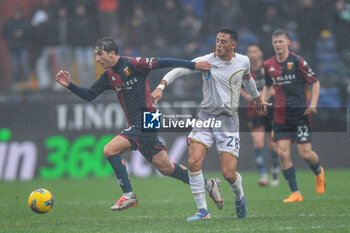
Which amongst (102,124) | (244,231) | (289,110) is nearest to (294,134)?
(289,110)

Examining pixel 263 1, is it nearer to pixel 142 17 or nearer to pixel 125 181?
pixel 142 17

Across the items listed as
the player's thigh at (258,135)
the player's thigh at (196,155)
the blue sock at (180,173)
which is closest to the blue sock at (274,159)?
the player's thigh at (258,135)

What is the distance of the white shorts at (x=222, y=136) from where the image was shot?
7922 mm

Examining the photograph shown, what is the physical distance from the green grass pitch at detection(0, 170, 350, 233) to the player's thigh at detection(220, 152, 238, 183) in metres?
0.52

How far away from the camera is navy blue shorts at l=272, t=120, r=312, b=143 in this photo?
1006cm

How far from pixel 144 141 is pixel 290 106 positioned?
2779 millimetres

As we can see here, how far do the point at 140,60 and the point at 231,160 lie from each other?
1.77m

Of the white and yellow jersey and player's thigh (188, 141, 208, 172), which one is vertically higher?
the white and yellow jersey

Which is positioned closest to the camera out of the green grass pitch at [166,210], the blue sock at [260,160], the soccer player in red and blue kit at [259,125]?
the green grass pitch at [166,210]

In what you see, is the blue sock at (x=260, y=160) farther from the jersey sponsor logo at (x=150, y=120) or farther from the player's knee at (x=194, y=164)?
the player's knee at (x=194, y=164)

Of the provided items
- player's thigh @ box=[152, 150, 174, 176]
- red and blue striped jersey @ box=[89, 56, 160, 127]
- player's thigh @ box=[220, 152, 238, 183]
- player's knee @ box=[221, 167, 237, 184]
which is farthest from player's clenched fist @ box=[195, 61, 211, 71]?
player's thigh @ box=[152, 150, 174, 176]

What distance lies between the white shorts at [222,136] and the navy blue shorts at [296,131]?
7.62ft

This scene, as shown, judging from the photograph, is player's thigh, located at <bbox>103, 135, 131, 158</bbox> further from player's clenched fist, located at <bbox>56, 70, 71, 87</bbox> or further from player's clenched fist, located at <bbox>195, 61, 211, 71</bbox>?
player's clenched fist, located at <bbox>195, 61, 211, 71</bbox>

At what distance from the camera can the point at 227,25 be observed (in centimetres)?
1593
